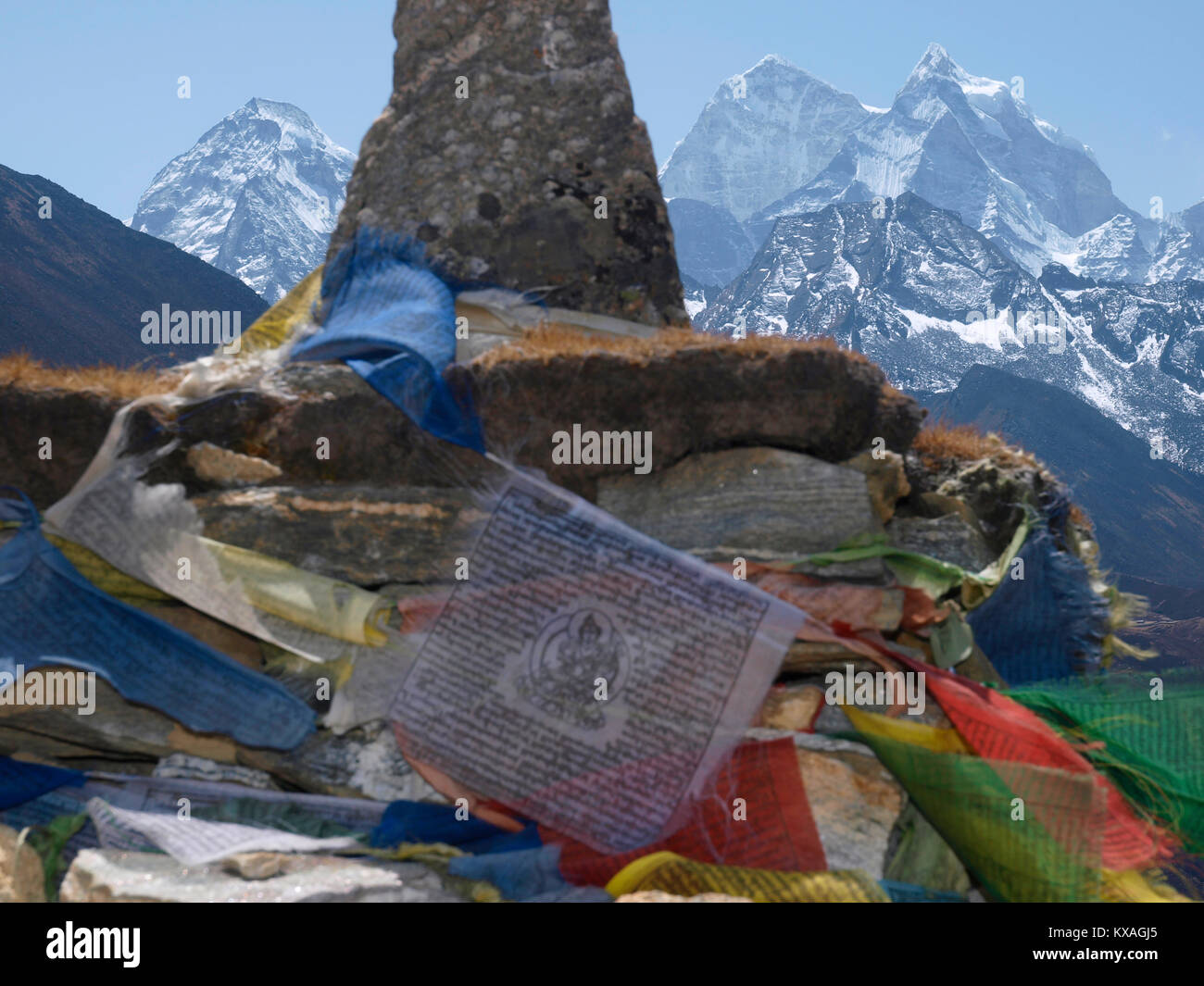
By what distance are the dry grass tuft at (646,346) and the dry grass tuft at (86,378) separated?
1.67 meters

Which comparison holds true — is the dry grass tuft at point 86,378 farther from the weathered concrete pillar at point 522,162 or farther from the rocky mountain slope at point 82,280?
the rocky mountain slope at point 82,280

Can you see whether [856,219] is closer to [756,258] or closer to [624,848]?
[756,258]

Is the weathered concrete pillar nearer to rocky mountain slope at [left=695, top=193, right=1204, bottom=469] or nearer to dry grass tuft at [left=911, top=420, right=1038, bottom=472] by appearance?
dry grass tuft at [left=911, top=420, right=1038, bottom=472]

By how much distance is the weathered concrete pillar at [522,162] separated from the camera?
6.39 meters

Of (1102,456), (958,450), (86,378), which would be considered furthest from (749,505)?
(1102,456)

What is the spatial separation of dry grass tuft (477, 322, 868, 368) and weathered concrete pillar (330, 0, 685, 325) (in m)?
0.97

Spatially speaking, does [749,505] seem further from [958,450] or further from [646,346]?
[958,450]

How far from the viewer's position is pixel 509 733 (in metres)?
4.40

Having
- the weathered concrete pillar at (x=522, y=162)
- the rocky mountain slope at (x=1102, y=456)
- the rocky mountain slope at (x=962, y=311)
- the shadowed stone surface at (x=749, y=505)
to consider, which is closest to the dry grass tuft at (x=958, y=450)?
the shadowed stone surface at (x=749, y=505)

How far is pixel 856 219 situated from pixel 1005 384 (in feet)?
291

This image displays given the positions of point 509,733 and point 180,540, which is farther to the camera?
point 180,540

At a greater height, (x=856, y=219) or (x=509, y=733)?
(x=856, y=219)
